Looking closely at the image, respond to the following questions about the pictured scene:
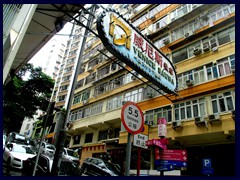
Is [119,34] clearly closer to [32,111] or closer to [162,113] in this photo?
[162,113]

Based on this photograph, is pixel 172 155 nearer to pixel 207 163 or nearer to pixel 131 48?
pixel 131 48

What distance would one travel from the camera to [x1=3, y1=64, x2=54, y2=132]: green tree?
52.0 feet

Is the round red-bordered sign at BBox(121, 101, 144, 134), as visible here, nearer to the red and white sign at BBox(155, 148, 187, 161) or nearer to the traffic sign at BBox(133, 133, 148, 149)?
the traffic sign at BBox(133, 133, 148, 149)

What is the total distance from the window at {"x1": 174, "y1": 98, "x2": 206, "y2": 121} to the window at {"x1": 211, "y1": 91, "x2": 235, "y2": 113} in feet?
2.20

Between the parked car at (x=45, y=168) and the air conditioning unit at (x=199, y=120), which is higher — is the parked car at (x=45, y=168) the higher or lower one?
the lower one

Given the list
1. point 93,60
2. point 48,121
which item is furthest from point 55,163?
point 93,60

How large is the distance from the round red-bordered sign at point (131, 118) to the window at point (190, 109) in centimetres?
1052

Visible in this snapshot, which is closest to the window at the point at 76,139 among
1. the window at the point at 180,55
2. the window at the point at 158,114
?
the window at the point at 158,114

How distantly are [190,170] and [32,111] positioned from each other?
524 inches

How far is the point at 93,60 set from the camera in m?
26.9

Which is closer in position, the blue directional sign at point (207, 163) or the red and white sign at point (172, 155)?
the red and white sign at point (172, 155)

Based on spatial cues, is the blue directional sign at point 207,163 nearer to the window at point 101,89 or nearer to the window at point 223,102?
the window at point 223,102

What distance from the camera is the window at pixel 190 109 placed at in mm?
13031

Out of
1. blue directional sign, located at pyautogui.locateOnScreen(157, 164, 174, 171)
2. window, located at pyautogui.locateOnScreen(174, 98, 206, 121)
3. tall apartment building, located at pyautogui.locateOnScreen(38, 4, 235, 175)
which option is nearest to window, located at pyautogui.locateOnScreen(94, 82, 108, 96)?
tall apartment building, located at pyautogui.locateOnScreen(38, 4, 235, 175)
